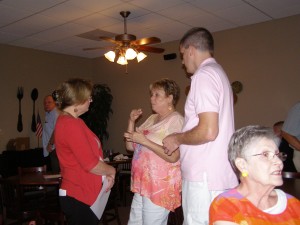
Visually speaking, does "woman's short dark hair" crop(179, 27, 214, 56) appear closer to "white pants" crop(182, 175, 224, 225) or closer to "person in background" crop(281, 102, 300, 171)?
"white pants" crop(182, 175, 224, 225)

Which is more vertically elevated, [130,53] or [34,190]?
[130,53]

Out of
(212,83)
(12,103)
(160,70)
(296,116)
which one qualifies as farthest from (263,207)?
(12,103)

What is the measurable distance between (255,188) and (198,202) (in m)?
0.41

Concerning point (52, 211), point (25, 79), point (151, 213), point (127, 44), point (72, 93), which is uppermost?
point (127, 44)

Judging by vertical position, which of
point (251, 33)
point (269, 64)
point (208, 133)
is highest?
point (251, 33)

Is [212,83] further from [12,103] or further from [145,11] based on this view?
[12,103]

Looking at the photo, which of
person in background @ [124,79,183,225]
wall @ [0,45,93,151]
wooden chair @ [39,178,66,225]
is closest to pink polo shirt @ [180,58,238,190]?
person in background @ [124,79,183,225]

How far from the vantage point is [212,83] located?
1.68 meters

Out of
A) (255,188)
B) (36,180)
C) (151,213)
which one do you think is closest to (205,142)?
(255,188)

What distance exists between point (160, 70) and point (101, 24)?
6.39 feet

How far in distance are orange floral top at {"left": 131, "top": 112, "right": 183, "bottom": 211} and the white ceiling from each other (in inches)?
97.5

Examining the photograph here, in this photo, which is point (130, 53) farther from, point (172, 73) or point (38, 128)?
point (38, 128)

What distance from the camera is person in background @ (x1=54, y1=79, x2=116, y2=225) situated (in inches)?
74.9

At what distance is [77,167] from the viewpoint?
1.94 metres
